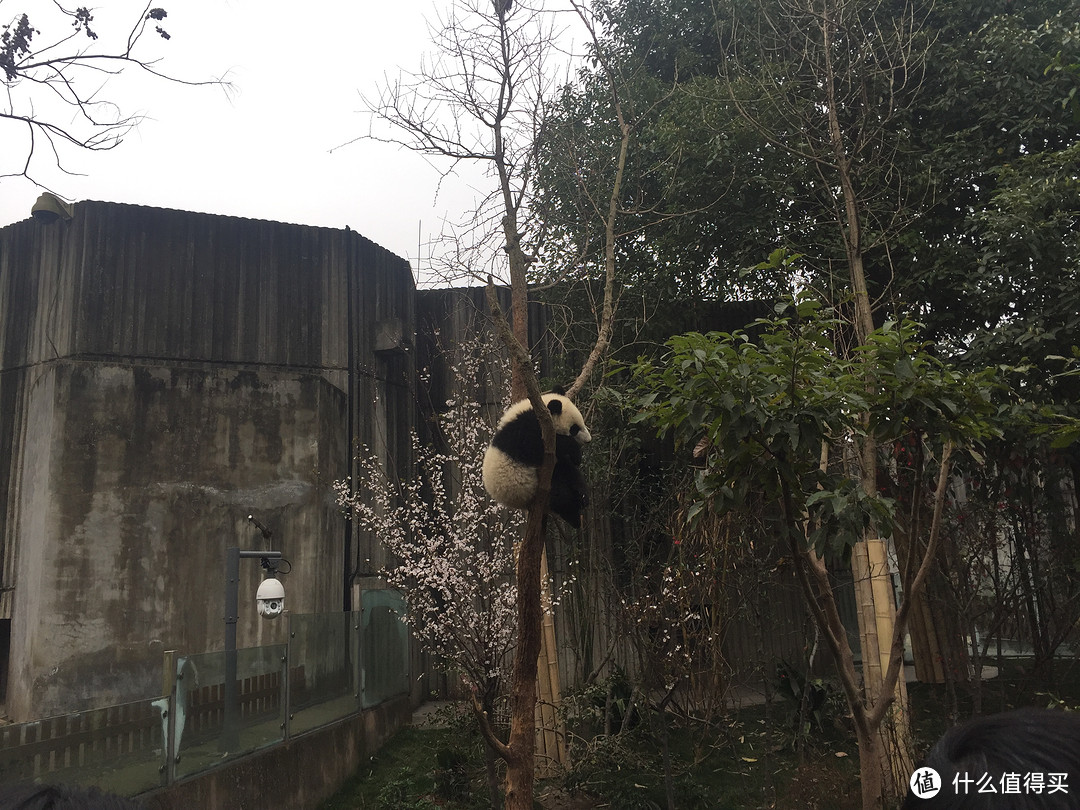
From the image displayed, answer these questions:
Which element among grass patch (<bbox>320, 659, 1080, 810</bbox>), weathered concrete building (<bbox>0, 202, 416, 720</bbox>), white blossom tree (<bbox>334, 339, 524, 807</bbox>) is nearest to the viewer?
grass patch (<bbox>320, 659, 1080, 810</bbox>)

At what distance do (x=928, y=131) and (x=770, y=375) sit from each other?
577 cm

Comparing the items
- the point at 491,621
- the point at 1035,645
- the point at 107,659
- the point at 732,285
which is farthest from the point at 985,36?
the point at 107,659

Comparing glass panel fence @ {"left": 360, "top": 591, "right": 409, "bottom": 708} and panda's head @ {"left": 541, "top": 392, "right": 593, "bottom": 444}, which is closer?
panda's head @ {"left": 541, "top": 392, "right": 593, "bottom": 444}

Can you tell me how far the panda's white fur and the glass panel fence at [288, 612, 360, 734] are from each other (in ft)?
9.90

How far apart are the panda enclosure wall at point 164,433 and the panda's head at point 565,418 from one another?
11.3 ft

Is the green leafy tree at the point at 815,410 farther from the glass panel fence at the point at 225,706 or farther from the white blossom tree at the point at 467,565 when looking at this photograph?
the glass panel fence at the point at 225,706

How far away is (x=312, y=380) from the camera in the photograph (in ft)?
32.0

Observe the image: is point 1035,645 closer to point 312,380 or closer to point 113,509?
point 312,380

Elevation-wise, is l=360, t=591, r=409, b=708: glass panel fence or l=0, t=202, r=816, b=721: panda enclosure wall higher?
l=0, t=202, r=816, b=721: panda enclosure wall

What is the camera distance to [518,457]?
493cm

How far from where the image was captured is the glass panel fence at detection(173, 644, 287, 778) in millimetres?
5133

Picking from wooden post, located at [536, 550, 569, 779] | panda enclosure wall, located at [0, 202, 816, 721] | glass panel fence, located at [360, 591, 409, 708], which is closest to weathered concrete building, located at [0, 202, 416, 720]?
panda enclosure wall, located at [0, 202, 816, 721]

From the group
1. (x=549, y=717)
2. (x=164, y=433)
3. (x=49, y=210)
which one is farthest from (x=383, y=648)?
(x=49, y=210)

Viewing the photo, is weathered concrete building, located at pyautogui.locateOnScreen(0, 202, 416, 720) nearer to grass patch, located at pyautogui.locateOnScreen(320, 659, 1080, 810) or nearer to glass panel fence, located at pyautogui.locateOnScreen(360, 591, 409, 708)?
glass panel fence, located at pyautogui.locateOnScreen(360, 591, 409, 708)
